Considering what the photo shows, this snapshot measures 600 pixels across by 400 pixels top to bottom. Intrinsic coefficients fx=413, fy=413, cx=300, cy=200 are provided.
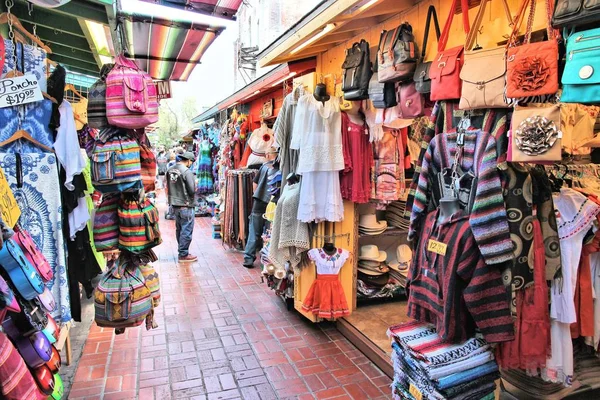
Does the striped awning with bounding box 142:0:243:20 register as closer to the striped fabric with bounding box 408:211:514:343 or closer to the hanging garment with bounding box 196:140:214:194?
the striped fabric with bounding box 408:211:514:343

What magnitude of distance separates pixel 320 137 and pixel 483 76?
200 cm

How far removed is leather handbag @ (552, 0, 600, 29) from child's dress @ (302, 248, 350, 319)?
2.90 meters

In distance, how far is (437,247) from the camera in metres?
2.33

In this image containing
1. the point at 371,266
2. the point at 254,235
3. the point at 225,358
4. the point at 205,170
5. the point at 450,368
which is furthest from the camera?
the point at 205,170

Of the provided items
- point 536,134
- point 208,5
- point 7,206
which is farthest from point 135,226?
point 536,134

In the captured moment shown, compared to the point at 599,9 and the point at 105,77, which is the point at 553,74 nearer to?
the point at 599,9

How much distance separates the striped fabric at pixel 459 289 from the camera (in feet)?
7.00

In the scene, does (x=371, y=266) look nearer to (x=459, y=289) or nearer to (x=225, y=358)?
(x=225, y=358)

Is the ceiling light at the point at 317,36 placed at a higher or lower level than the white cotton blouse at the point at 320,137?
higher

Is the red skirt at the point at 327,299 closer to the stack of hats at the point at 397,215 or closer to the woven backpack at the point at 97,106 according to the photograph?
the stack of hats at the point at 397,215

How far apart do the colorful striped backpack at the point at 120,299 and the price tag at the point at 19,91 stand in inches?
50.4

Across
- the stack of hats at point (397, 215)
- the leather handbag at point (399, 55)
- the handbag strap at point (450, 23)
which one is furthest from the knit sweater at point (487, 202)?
the stack of hats at point (397, 215)

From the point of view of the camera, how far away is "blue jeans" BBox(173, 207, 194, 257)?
24.0 feet

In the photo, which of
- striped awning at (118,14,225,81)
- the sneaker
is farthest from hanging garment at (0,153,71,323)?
the sneaker
